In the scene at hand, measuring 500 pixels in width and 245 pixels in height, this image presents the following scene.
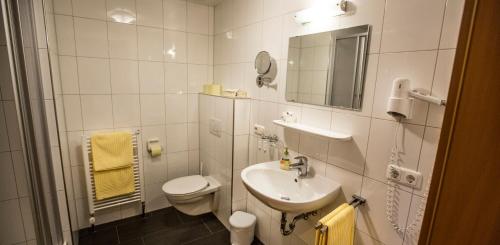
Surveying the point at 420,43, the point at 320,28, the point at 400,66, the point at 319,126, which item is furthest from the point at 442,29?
the point at 319,126

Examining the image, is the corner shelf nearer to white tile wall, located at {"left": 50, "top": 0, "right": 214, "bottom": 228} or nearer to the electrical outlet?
the electrical outlet

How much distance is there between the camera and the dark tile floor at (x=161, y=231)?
2166 millimetres

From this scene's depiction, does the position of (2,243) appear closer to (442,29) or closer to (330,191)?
(330,191)

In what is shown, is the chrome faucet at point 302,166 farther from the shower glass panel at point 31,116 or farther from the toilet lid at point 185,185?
the shower glass panel at point 31,116

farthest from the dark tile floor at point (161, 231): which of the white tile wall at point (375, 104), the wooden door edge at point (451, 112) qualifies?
the wooden door edge at point (451, 112)

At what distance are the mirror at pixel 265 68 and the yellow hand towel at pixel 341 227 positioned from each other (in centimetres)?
112

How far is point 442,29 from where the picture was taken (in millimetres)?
976

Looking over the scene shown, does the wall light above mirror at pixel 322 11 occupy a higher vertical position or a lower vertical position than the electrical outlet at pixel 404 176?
higher

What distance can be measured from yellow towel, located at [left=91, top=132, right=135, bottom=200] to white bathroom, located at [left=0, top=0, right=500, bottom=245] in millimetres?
12

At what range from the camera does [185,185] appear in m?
2.37

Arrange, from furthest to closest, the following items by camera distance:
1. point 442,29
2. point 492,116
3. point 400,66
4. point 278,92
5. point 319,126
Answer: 1. point 278,92
2. point 319,126
3. point 400,66
4. point 442,29
5. point 492,116

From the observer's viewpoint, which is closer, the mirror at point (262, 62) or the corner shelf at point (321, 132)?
the corner shelf at point (321, 132)

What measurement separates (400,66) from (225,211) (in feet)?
6.51

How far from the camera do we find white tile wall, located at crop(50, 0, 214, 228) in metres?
2.05
